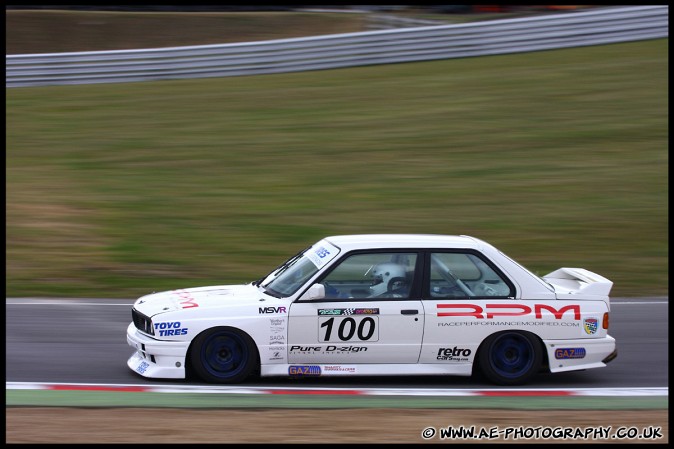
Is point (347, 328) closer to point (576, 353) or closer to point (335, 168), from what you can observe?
point (576, 353)

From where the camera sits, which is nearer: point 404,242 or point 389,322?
point 389,322

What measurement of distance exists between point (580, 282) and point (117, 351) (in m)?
4.44

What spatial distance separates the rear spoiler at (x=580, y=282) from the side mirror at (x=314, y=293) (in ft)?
6.85

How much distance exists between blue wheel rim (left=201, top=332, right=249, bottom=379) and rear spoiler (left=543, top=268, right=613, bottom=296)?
2799 millimetres

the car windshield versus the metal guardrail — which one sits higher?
the metal guardrail

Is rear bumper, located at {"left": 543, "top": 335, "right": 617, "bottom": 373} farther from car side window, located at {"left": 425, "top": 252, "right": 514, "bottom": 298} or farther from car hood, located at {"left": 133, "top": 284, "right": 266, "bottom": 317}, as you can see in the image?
car hood, located at {"left": 133, "top": 284, "right": 266, "bottom": 317}

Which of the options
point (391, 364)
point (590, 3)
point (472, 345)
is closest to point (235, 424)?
point (391, 364)

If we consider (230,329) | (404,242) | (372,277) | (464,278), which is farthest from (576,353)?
(230,329)

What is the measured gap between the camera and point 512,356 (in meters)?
7.66

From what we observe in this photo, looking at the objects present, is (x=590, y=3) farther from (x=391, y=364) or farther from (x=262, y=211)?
(x=391, y=364)

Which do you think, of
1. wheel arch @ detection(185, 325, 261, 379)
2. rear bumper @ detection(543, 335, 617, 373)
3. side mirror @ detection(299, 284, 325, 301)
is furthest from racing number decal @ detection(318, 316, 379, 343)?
rear bumper @ detection(543, 335, 617, 373)

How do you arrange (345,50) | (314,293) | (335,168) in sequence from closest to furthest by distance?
(314,293) → (335,168) → (345,50)

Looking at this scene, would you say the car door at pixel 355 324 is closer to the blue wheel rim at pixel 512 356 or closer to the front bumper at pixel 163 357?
the blue wheel rim at pixel 512 356

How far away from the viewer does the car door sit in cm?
742
